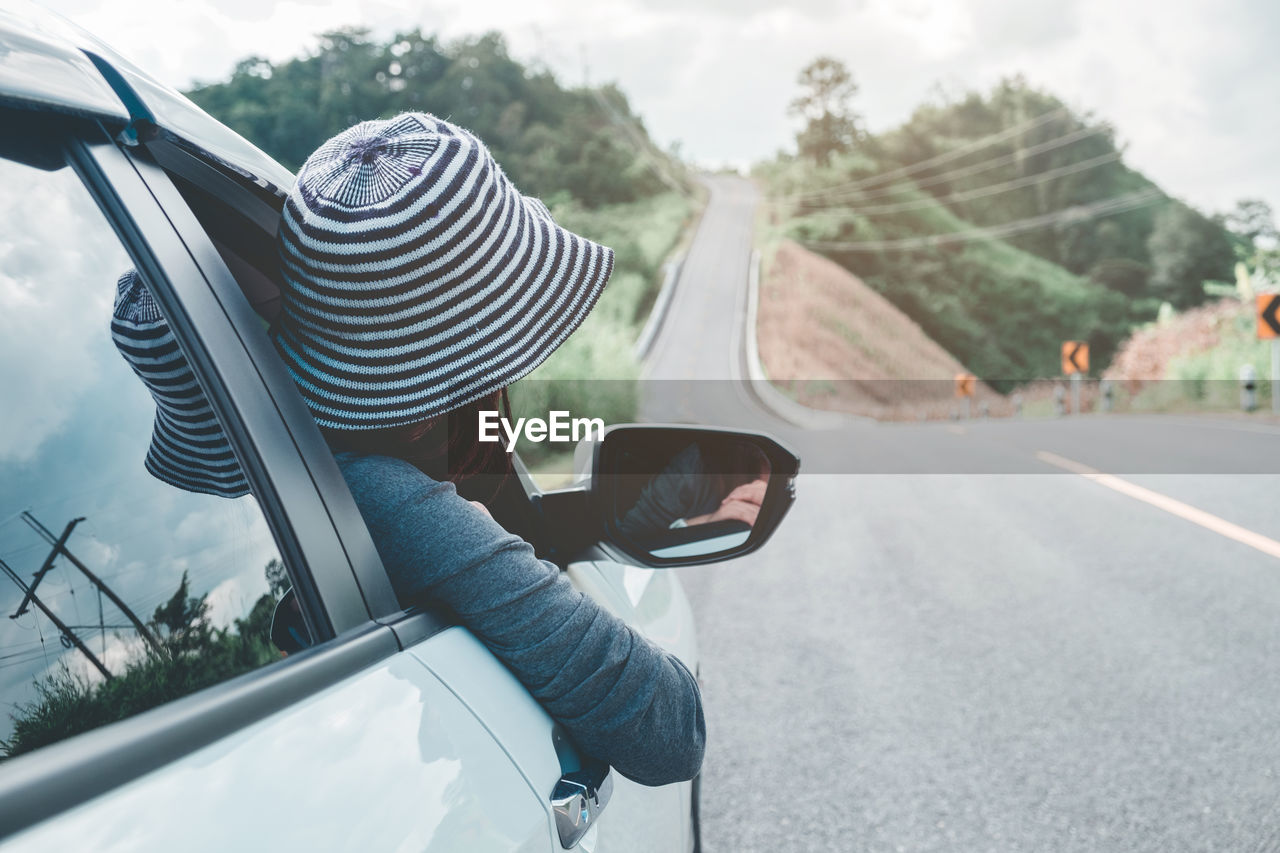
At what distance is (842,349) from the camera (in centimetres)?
4756

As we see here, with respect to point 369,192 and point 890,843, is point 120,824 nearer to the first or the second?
point 369,192

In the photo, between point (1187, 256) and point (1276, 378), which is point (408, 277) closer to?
point (1276, 378)

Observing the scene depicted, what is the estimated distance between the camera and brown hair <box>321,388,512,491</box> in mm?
1261

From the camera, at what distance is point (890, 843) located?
272cm

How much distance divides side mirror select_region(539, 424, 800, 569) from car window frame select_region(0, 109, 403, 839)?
0.51 meters

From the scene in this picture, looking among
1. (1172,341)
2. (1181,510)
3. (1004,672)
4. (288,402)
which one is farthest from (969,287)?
(288,402)

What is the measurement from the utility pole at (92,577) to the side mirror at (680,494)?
762 millimetres

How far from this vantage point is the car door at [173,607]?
71 cm

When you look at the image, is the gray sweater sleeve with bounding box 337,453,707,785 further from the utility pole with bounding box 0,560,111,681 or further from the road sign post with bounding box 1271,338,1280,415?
the road sign post with bounding box 1271,338,1280,415

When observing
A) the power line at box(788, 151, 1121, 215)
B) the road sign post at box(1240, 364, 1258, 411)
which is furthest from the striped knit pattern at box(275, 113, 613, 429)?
the power line at box(788, 151, 1121, 215)

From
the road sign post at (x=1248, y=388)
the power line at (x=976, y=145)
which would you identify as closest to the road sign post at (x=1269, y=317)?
the road sign post at (x=1248, y=388)

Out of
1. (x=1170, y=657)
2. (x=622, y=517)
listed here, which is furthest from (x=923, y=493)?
(x=622, y=517)

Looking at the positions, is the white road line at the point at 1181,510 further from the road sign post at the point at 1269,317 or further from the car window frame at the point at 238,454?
the road sign post at the point at 1269,317

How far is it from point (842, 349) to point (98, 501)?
48.0 meters
